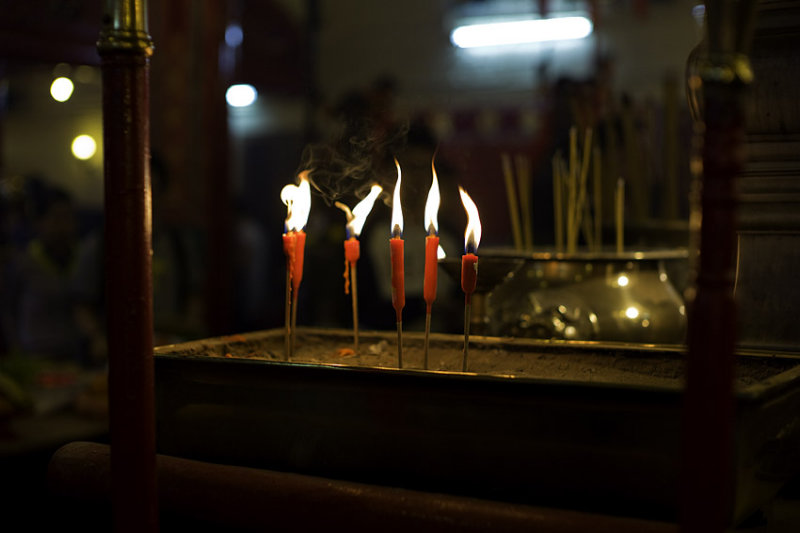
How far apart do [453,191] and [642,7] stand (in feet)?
14.0

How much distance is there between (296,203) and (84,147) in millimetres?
5423

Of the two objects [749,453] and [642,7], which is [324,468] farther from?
[642,7]

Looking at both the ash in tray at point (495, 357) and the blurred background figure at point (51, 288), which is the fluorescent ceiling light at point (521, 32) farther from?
the ash in tray at point (495, 357)

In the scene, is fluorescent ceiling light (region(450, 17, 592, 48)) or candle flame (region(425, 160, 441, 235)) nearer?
candle flame (region(425, 160, 441, 235))

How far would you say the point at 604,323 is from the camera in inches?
57.3

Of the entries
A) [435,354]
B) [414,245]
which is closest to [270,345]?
[435,354]

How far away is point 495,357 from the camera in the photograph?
126 cm

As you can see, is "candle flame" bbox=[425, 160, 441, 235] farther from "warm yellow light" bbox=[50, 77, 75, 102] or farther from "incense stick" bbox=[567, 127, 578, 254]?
"warm yellow light" bbox=[50, 77, 75, 102]

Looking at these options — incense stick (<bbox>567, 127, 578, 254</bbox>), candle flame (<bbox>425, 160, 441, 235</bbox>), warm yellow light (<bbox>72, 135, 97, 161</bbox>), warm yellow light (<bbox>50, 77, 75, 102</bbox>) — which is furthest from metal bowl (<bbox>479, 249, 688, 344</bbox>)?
warm yellow light (<bbox>50, 77, 75, 102</bbox>)

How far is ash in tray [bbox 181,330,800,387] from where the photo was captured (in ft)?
3.59

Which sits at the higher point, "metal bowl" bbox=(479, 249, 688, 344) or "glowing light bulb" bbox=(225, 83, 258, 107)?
"glowing light bulb" bbox=(225, 83, 258, 107)

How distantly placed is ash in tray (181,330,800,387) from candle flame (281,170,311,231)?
0.20m

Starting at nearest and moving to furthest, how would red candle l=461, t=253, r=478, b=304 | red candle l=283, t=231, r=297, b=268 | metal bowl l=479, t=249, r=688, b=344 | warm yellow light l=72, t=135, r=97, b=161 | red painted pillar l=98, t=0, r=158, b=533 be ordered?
red painted pillar l=98, t=0, r=158, b=533 < red candle l=461, t=253, r=478, b=304 < red candle l=283, t=231, r=297, b=268 < metal bowl l=479, t=249, r=688, b=344 < warm yellow light l=72, t=135, r=97, b=161

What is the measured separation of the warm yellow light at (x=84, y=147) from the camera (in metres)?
5.99
